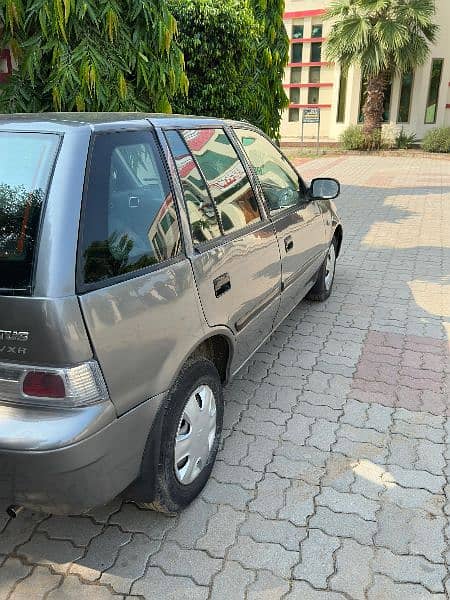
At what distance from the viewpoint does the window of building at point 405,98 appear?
78.6ft

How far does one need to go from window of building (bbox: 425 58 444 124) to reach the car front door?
23.3m

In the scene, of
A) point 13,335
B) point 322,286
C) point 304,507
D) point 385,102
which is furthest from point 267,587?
point 385,102

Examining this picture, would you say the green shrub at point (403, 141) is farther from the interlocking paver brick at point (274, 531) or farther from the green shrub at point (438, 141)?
the interlocking paver brick at point (274, 531)

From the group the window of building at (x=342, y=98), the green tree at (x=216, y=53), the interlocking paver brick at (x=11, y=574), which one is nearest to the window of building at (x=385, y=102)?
the window of building at (x=342, y=98)

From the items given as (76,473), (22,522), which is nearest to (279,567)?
(76,473)

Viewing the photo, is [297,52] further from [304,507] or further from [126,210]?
[304,507]

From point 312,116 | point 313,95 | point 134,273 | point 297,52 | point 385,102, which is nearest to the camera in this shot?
point 134,273

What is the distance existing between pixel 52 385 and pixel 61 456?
0.24 meters

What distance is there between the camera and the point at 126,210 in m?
2.03

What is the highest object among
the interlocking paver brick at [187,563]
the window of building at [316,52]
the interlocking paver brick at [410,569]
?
the window of building at [316,52]

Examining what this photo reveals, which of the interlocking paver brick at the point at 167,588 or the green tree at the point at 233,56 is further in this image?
the green tree at the point at 233,56

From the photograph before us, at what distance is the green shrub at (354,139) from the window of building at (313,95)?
3948 mm

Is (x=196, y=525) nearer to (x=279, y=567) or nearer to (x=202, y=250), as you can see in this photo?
(x=279, y=567)

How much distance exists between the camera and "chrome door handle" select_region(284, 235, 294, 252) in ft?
11.3
